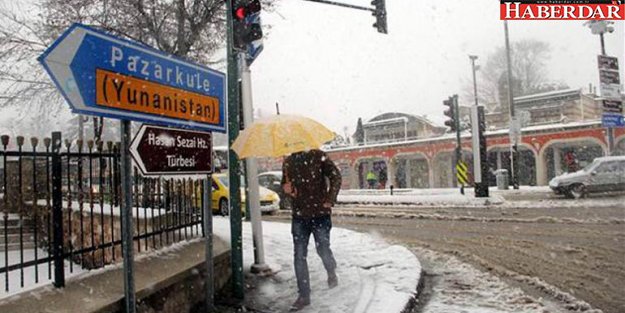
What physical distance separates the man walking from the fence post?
229 cm

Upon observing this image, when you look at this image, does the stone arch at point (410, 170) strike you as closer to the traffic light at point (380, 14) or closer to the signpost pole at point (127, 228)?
the traffic light at point (380, 14)

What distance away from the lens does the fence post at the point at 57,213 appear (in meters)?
4.39

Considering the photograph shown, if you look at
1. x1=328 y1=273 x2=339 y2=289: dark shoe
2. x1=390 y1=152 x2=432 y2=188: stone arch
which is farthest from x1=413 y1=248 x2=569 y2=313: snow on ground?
x1=390 y1=152 x2=432 y2=188: stone arch

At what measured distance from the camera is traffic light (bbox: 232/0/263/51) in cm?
552

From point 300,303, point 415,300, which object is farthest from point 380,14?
point 300,303

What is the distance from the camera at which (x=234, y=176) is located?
594 cm

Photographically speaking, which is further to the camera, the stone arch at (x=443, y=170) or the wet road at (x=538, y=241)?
the stone arch at (x=443, y=170)

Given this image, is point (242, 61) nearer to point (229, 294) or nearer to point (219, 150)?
point (229, 294)

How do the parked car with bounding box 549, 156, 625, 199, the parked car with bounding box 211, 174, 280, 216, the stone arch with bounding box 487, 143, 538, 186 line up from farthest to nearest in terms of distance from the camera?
the stone arch with bounding box 487, 143, 538, 186
the parked car with bounding box 549, 156, 625, 199
the parked car with bounding box 211, 174, 280, 216

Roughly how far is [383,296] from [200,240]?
2826 millimetres

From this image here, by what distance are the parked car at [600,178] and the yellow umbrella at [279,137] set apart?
16960 millimetres

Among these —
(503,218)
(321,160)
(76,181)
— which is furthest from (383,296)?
(503,218)

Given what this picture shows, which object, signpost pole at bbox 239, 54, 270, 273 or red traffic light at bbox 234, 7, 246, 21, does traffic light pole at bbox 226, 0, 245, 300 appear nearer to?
red traffic light at bbox 234, 7, 246, 21

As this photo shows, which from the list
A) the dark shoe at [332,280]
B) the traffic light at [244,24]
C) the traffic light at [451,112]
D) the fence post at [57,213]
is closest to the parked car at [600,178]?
the traffic light at [451,112]
